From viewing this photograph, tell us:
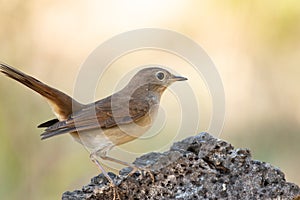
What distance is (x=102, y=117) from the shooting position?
4.79 metres

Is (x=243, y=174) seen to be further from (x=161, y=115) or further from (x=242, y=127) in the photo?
(x=242, y=127)

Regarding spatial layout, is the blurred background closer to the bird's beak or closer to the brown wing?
the bird's beak

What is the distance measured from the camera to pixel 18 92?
23.7 feet

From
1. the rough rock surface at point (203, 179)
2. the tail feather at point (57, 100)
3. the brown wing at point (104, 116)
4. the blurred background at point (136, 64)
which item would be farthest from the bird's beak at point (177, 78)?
the blurred background at point (136, 64)

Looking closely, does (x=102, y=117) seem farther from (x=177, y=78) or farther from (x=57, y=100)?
(x=177, y=78)

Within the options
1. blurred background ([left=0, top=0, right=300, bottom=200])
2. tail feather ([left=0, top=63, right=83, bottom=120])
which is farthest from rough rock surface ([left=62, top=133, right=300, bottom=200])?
blurred background ([left=0, top=0, right=300, bottom=200])

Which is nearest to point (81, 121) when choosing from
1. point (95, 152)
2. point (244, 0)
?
point (95, 152)

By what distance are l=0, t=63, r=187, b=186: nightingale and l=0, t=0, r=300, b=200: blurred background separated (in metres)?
1.49

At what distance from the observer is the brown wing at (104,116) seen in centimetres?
466

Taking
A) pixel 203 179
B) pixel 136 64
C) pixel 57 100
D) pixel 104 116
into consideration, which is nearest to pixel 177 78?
pixel 104 116

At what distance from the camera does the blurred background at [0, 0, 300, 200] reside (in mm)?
6742

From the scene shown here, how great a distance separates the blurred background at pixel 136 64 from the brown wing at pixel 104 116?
5.24 ft

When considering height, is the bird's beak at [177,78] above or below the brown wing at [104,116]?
above

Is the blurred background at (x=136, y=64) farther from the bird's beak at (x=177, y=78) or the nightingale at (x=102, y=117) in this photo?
the nightingale at (x=102, y=117)
